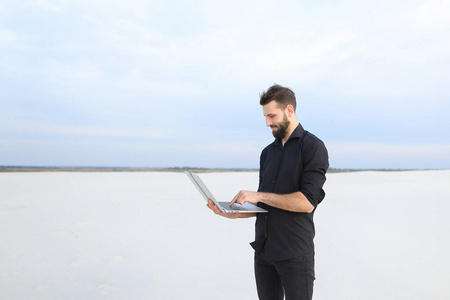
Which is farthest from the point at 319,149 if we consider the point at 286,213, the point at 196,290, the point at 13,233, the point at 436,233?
the point at 13,233

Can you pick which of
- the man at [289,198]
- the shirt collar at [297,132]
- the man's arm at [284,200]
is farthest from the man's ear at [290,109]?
the man's arm at [284,200]

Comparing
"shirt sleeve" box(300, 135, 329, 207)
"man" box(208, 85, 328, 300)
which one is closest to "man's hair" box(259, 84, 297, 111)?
"man" box(208, 85, 328, 300)

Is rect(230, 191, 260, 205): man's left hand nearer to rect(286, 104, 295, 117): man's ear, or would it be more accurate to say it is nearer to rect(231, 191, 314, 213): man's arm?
rect(231, 191, 314, 213): man's arm

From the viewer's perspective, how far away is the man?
2072 mm

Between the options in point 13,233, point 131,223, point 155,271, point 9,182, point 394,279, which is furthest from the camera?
point 9,182

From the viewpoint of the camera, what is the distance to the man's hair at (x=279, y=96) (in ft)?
7.09

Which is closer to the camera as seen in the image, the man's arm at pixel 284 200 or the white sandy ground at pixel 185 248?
the man's arm at pixel 284 200

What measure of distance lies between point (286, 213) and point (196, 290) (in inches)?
94.9

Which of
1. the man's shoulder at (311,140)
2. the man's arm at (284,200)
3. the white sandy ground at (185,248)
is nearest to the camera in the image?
the man's arm at (284,200)

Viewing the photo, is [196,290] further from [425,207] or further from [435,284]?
[425,207]

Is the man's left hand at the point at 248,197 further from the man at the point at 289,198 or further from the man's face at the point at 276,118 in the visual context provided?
the man's face at the point at 276,118

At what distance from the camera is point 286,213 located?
7.20 feet

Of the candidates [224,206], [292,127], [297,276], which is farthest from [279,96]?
[297,276]

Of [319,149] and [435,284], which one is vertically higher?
[319,149]
